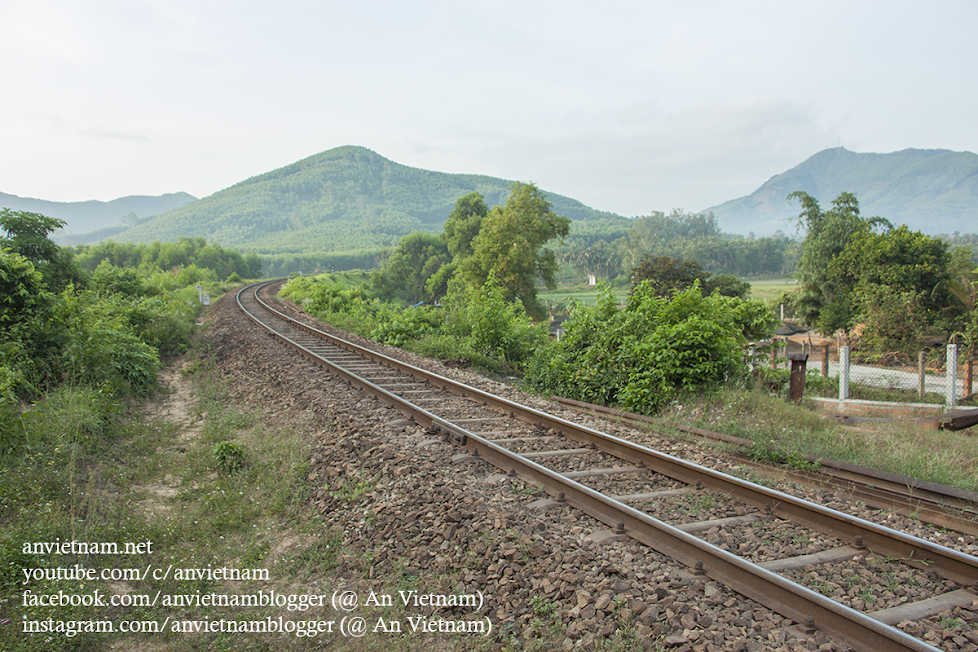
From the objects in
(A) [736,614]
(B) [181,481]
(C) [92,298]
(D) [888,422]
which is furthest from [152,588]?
(C) [92,298]

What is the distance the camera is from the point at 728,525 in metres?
4.14

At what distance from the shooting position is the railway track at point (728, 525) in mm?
2977

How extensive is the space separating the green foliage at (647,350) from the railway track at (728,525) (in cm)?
221

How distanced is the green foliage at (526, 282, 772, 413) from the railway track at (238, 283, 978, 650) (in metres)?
2.21

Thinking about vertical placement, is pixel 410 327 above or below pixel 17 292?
below

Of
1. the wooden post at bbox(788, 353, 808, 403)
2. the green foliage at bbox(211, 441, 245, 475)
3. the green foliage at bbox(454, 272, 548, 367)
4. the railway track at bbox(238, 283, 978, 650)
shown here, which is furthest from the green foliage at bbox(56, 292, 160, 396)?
the wooden post at bbox(788, 353, 808, 403)

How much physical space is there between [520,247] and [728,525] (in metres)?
35.7

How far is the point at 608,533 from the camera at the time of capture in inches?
156

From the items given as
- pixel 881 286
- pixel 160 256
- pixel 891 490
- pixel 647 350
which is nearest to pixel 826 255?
pixel 881 286

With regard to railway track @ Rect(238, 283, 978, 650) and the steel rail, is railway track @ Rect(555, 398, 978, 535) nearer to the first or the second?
the steel rail

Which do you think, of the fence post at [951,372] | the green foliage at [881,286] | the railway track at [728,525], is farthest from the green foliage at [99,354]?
the green foliage at [881,286]

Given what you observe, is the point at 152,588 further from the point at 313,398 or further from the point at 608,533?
the point at 313,398

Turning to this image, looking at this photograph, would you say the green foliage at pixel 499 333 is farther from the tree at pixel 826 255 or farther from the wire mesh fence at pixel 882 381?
the tree at pixel 826 255

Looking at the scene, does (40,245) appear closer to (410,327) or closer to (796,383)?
(410,327)
